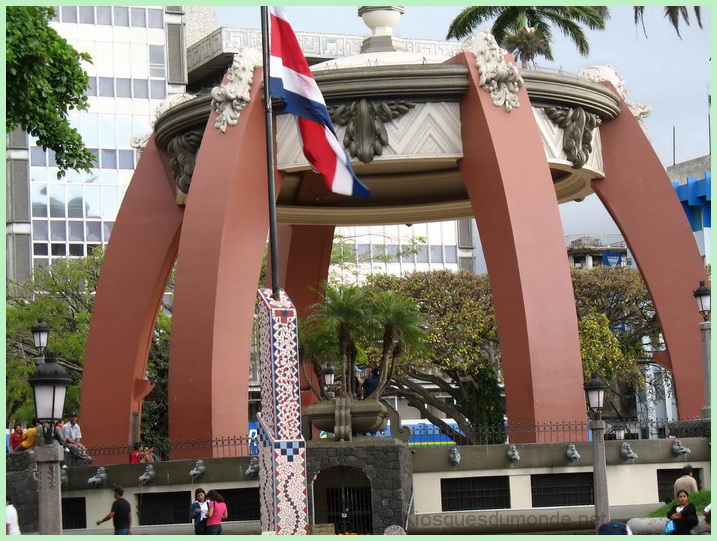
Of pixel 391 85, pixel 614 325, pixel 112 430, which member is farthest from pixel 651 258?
pixel 614 325

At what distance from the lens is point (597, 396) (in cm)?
2173

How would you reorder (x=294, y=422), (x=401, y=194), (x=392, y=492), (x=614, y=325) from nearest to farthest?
(x=294, y=422)
(x=392, y=492)
(x=401, y=194)
(x=614, y=325)

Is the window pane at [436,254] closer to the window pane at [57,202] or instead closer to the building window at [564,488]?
the window pane at [57,202]

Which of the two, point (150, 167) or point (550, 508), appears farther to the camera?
point (150, 167)

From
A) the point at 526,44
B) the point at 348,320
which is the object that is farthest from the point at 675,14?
the point at 348,320

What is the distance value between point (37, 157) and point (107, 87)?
4.96 meters

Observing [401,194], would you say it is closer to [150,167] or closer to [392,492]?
[150,167]

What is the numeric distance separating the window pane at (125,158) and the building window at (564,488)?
152 ft

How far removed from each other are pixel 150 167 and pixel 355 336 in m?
7.48

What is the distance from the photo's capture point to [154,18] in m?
68.2

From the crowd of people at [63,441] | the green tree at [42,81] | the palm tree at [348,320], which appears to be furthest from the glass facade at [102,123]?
the palm tree at [348,320]

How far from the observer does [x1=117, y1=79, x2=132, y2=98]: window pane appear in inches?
2621

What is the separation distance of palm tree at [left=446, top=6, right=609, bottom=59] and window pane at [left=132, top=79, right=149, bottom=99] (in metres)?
21.1

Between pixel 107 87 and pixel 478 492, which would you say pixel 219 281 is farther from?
pixel 107 87
